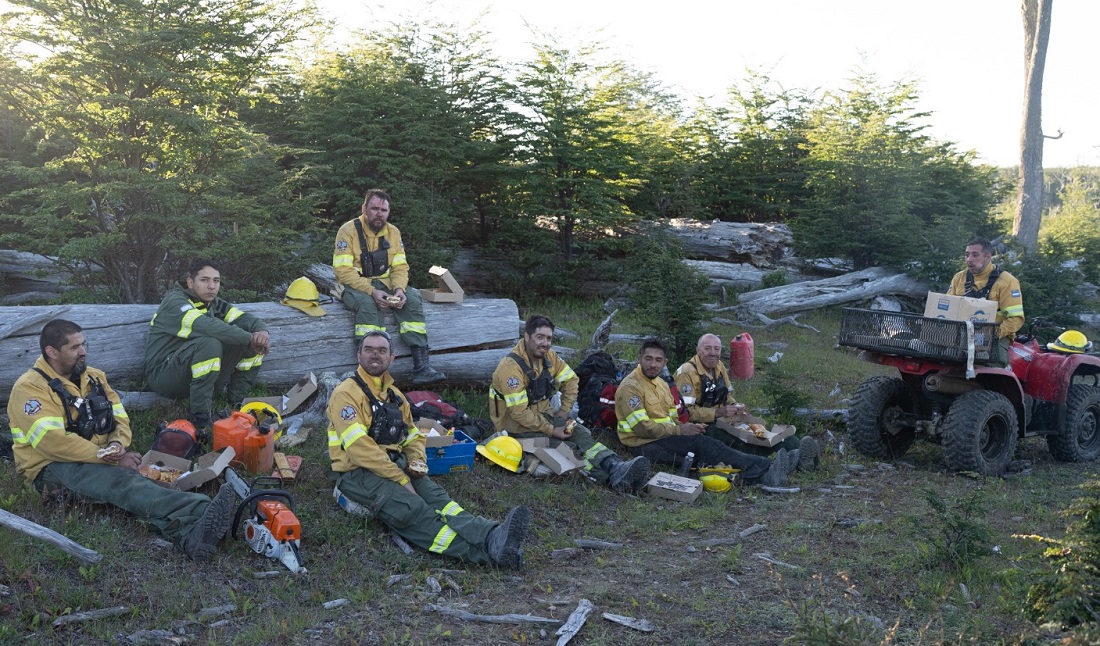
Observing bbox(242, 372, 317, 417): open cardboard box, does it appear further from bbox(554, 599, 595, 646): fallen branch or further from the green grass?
bbox(554, 599, 595, 646): fallen branch

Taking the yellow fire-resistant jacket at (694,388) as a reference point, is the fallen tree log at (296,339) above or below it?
above

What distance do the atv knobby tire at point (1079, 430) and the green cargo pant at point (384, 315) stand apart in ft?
22.1

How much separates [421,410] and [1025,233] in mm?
18691

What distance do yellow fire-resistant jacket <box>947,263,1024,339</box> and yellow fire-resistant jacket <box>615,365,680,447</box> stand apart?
3105mm

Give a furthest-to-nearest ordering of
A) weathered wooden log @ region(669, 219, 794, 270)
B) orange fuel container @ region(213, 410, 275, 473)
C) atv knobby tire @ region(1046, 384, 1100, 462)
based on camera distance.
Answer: weathered wooden log @ region(669, 219, 794, 270) → atv knobby tire @ region(1046, 384, 1100, 462) → orange fuel container @ region(213, 410, 275, 473)

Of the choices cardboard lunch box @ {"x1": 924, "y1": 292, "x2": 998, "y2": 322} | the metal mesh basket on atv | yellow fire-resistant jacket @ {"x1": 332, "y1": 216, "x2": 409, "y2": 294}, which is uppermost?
yellow fire-resistant jacket @ {"x1": 332, "y1": 216, "x2": 409, "y2": 294}

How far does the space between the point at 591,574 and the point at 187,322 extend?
439 centimetres

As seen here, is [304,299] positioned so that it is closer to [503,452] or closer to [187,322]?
[187,322]

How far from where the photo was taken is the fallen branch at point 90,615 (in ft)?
16.3

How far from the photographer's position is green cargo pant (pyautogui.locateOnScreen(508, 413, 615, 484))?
26.6 feet

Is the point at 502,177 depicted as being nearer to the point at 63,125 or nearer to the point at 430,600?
the point at 63,125

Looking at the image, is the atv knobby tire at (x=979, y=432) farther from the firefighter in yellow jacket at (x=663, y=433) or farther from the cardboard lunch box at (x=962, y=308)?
the firefighter in yellow jacket at (x=663, y=433)

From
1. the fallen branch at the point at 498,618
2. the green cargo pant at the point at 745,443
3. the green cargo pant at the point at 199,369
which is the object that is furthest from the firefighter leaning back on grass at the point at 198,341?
the green cargo pant at the point at 745,443

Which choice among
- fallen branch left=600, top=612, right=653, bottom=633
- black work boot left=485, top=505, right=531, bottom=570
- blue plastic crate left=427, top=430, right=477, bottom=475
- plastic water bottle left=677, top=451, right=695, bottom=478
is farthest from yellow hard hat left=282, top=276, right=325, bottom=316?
fallen branch left=600, top=612, right=653, bottom=633
